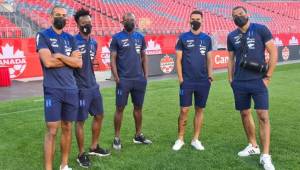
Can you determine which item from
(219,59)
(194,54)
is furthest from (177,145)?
(219,59)

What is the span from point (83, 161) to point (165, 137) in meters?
2.07

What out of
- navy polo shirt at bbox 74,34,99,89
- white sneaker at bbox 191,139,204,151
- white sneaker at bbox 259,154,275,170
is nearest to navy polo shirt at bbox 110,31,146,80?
navy polo shirt at bbox 74,34,99,89

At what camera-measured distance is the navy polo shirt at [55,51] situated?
191 inches

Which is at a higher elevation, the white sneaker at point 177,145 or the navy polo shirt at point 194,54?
the navy polo shirt at point 194,54

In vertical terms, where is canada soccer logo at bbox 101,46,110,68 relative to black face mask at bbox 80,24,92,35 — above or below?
below

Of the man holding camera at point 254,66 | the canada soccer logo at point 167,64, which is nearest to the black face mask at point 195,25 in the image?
the man holding camera at point 254,66

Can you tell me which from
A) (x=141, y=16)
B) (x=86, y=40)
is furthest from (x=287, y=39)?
(x=86, y=40)

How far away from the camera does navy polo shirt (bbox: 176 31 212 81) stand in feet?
21.0

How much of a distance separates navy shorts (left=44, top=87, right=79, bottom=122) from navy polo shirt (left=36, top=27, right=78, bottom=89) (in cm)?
7

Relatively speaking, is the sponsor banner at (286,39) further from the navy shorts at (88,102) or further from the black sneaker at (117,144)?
the navy shorts at (88,102)

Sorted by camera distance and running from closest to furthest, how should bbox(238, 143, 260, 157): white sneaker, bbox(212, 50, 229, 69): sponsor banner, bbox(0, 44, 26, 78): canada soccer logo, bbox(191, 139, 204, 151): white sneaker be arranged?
bbox(238, 143, 260, 157): white sneaker
bbox(191, 139, 204, 151): white sneaker
bbox(0, 44, 26, 78): canada soccer logo
bbox(212, 50, 229, 69): sponsor banner

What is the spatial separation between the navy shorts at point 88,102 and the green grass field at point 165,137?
2.38 feet

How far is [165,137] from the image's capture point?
24.3 ft

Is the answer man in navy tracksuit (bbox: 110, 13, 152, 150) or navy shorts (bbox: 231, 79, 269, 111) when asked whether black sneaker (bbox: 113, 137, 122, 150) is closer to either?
man in navy tracksuit (bbox: 110, 13, 152, 150)
